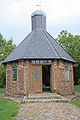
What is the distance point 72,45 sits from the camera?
22.1 m

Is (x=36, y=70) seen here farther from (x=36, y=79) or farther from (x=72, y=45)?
(x=72, y=45)

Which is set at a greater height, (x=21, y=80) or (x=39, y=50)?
(x=39, y=50)

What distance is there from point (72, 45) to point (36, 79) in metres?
10.4

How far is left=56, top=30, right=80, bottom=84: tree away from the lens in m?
22.0

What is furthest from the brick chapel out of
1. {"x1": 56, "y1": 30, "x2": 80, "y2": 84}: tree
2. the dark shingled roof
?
{"x1": 56, "y1": 30, "x2": 80, "y2": 84}: tree

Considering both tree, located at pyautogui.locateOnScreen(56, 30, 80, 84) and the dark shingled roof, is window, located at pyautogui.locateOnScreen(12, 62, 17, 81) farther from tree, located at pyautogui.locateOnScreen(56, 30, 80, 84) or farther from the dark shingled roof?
tree, located at pyautogui.locateOnScreen(56, 30, 80, 84)

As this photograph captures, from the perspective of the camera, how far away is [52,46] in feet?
48.7

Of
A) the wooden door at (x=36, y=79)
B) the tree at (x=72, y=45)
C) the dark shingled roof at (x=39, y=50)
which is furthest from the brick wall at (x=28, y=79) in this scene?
the tree at (x=72, y=45)

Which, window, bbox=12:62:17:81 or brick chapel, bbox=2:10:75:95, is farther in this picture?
window, bbox=12:62:17:81

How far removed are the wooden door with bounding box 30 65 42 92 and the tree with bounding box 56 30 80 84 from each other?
9514 millimetres

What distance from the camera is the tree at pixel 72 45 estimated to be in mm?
22047

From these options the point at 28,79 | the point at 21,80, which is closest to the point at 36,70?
the point at 28,79

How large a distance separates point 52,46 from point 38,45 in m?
1.28

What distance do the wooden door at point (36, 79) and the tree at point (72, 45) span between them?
31.2 ft
